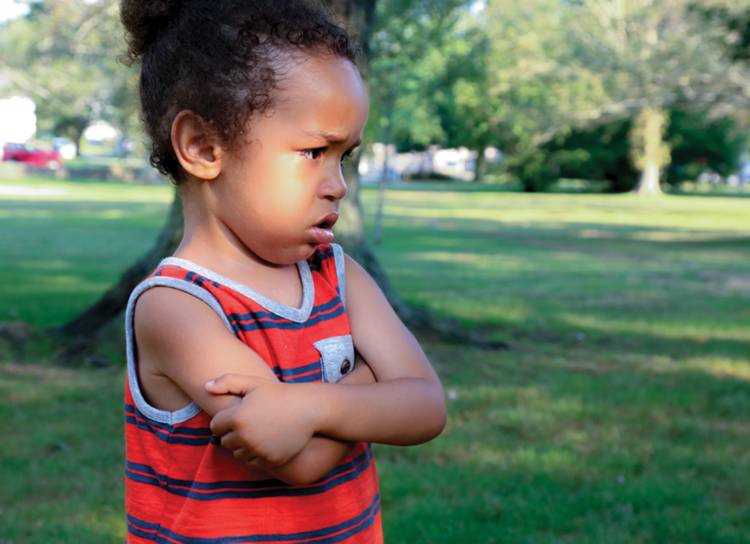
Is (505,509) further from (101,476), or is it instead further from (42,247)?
(42,247)

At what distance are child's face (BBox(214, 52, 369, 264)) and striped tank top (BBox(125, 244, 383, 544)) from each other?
0.12 m

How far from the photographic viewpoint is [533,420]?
5.97 metres

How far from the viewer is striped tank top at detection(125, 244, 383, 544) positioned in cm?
183

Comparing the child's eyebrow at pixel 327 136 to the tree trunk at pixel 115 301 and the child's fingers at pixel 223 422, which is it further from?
the tree trunk at pixel 115 301

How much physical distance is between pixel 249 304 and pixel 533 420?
14.1 ft

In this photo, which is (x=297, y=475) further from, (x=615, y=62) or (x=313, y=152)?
(x=615, y=62)

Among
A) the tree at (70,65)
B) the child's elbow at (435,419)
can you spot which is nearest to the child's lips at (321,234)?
the child's elbow at (435,419)

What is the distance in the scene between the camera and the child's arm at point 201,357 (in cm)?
175

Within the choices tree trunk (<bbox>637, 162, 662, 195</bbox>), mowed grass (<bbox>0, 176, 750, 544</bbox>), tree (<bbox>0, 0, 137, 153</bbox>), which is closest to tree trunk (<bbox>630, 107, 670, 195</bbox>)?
tree trunk (<bbox>637, 162, 662, 195</bbox>)

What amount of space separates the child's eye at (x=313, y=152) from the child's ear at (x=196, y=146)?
0.15 metres

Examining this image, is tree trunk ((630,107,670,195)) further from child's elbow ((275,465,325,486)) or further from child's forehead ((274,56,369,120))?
child's elbow ((275,465,325,486))

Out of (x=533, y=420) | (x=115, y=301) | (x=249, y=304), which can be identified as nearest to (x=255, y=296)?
(x=249, y=304)

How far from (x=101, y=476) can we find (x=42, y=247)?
46.5 feet

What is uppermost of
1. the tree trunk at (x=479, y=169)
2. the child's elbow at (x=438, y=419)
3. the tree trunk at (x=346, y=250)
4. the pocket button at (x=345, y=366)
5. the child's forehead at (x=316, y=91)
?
the child's forehead at (x=316, y=91)
